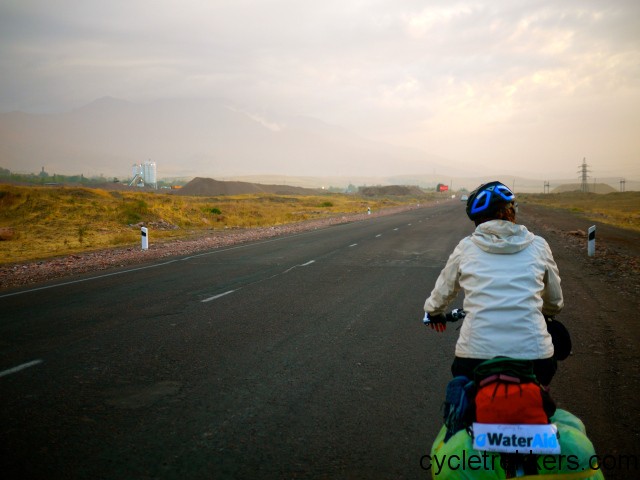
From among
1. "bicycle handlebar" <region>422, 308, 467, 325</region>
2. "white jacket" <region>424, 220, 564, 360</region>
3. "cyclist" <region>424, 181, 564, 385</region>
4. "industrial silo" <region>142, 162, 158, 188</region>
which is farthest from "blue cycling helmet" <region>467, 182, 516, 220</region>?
"industrial silo" <region>142, 162, 158, 188</region>

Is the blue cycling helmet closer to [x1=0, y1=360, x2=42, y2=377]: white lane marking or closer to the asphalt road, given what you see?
the asphalt road

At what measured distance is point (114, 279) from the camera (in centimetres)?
1336

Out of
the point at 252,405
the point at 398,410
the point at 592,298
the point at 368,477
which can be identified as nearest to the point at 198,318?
the point at 252,405

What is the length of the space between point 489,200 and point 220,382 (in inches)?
143

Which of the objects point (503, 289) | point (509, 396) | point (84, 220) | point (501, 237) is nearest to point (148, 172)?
point (84, 220)

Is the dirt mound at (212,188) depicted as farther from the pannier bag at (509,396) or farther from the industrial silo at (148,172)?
the pannier bag at (509,396)

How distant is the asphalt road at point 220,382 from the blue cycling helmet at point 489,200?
1.91 metres

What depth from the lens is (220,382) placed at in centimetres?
557

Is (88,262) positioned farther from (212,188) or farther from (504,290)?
(212,188)

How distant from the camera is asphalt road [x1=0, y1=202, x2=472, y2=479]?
391 centimetres

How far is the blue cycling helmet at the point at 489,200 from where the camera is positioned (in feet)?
10.3

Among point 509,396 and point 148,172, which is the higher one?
point 148,172

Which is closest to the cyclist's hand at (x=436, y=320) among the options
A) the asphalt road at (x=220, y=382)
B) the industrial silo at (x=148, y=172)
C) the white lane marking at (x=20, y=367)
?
the asphalt road at (x=220, y=382)

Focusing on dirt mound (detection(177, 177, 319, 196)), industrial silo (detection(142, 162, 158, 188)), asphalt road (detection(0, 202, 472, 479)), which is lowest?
asphalt road (detection(0, 202, 472, 479))
